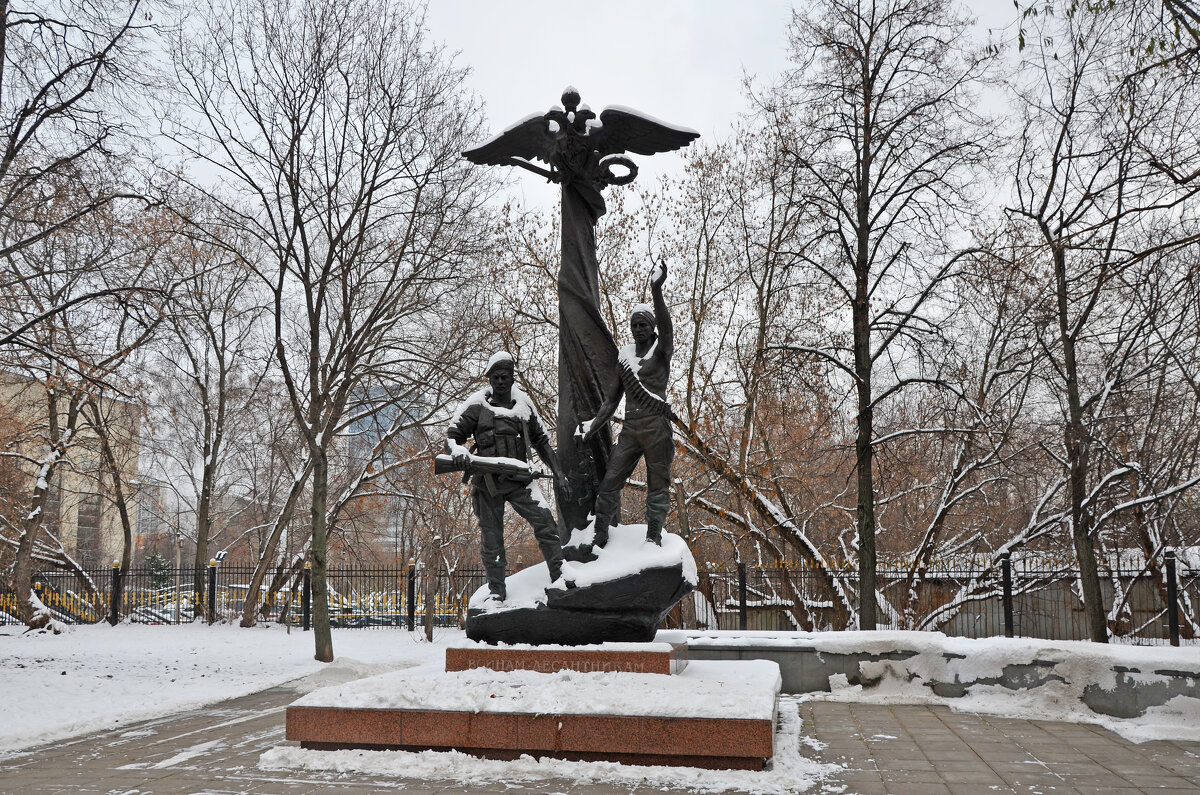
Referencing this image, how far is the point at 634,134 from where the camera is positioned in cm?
809

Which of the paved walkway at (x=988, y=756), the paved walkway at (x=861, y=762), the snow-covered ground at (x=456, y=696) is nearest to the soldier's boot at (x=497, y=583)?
the snow-covered ground at (x=456, y=696)

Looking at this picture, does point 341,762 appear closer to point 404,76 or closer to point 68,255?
point 404,76

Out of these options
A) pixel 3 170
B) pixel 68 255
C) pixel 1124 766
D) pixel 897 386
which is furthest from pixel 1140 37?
pixel 68 255

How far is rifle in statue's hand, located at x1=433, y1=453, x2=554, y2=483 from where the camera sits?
7.02 metres

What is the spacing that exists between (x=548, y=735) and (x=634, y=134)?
5533 millimetres

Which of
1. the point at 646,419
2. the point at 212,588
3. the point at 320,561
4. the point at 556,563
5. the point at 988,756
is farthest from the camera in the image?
the point at 212,588

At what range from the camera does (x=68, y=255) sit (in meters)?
14.1

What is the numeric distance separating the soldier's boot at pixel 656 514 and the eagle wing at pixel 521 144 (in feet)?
11.7

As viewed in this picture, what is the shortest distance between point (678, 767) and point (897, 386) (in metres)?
8.98

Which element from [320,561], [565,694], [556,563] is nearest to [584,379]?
[556,563]

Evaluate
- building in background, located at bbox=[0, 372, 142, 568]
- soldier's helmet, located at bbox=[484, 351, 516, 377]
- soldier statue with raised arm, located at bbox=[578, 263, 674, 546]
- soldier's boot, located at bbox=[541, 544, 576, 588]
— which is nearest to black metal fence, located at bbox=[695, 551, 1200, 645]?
soldier statue with raised arm, located at bbox=[578, 263, 674, 546]

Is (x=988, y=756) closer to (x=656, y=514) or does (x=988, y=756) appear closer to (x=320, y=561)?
(x=656, y=514)

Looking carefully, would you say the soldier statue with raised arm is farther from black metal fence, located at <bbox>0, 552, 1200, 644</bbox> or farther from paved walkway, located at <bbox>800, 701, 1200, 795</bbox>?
black metal fence, located at <bbox>0, 552, 1200, 644</bbox>

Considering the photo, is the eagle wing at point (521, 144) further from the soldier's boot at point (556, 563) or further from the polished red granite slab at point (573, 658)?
the polished red granite slab at point (573, 658)
